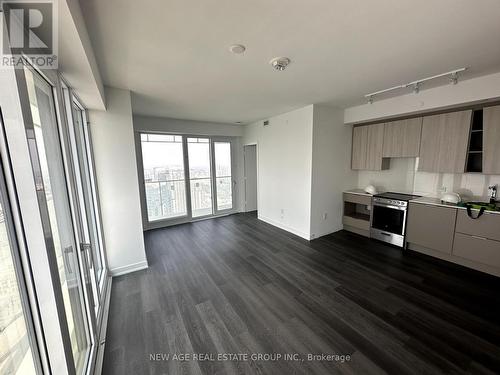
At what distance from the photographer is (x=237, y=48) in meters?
1.75

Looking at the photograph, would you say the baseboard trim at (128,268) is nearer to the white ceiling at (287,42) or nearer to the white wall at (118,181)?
the white wall at (118,181)

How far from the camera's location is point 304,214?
403cm

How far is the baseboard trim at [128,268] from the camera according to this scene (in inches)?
112

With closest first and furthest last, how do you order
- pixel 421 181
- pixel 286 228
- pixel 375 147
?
pixel 421 181 → pixel 375 147 → pixel 286 228

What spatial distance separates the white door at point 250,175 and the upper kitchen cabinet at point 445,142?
3.96 metres

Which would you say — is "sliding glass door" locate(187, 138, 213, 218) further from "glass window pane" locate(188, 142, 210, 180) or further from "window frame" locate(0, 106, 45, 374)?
"window frame" locate(0, 106, 45, 374)

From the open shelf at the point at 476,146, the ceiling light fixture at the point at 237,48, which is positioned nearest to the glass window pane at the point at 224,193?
the ceiling light fixture at the point at 237,48

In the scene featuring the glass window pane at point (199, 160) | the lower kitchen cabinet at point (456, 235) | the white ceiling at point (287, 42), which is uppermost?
the white ceiling at point (287, 42)

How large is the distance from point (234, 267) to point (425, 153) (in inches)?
145

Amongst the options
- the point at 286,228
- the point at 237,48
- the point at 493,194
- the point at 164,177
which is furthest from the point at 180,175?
the point at 493,194

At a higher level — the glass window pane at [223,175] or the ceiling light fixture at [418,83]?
the ceiling light fixture at [418,83]

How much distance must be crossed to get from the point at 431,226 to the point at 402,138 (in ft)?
5.16

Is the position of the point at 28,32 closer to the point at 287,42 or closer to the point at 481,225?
the point at 287,42

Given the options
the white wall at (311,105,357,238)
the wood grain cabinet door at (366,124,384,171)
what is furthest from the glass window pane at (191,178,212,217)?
the wood grain cabinet door at (366,124,384,171)
